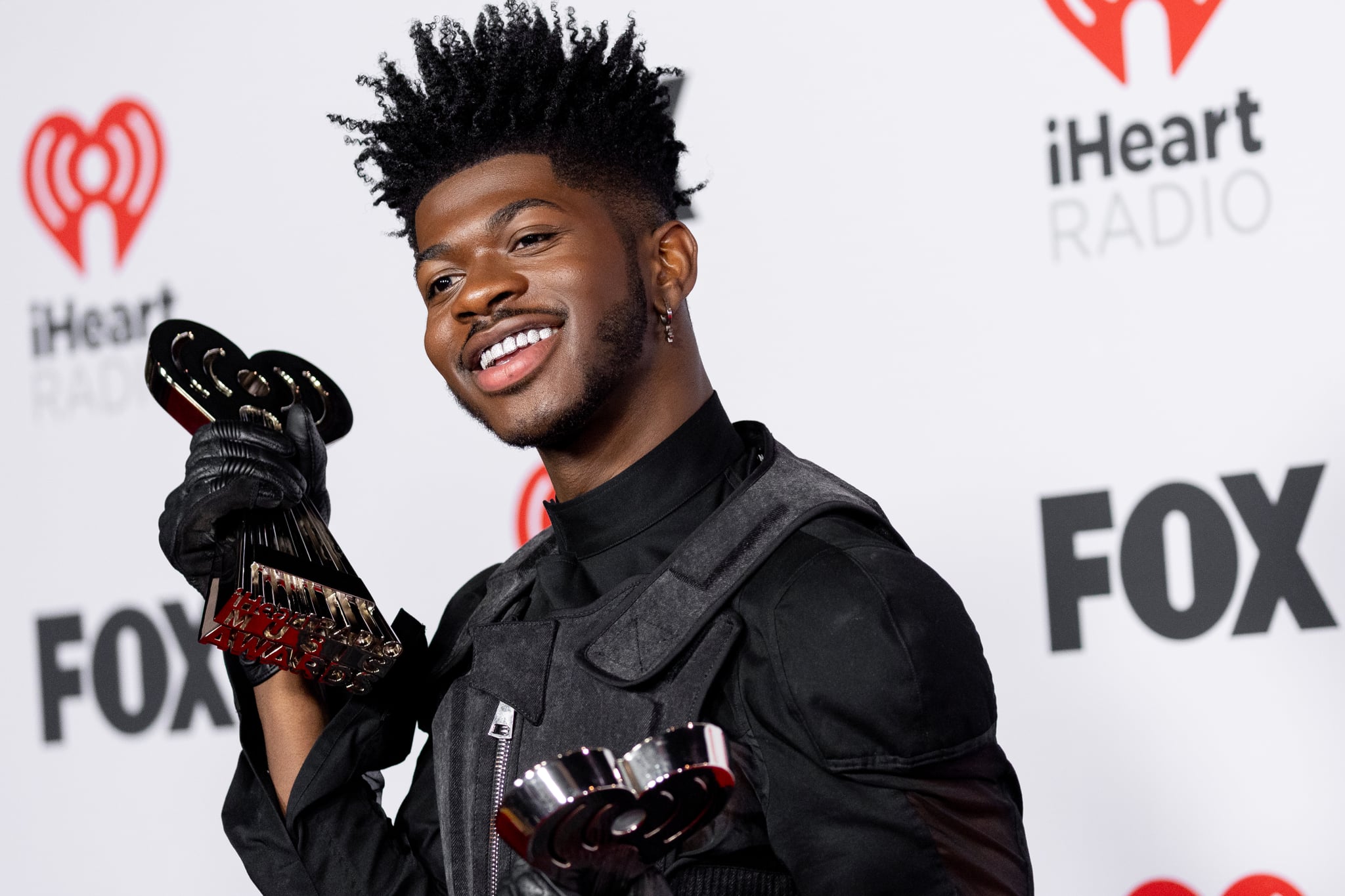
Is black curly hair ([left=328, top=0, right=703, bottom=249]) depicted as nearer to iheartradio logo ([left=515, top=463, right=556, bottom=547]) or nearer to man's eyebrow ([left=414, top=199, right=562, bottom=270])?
man's eyebrow ([left=414, top=199, right=562, bottom=270])

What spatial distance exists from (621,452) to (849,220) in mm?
763

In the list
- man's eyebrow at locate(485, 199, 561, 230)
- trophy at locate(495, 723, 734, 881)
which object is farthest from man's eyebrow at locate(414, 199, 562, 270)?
trophy at locate(495, 723, 734, 881)

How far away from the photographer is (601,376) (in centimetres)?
123

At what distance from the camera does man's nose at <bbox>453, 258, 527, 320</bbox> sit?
48.3 inches

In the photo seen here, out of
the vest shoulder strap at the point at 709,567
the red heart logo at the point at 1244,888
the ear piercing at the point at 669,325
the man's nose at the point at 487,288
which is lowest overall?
the red heart logo at the point at 1244,888

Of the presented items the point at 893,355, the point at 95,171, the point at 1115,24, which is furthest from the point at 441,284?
the point at 95,171

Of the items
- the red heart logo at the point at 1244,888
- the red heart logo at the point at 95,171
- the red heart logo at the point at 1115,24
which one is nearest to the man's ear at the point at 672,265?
the red heart logo at the point at 1115,24

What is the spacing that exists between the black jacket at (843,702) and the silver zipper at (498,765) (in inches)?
3.7

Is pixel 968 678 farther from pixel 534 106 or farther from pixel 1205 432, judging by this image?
pixel 1205 432

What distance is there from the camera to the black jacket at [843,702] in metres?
1.02

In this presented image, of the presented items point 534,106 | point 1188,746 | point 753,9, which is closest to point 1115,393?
point 1188,746

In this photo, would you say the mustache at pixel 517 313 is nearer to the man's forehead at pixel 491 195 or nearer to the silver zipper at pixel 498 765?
the man's forehead at pixel 491 195

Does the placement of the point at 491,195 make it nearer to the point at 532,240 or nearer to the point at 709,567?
the point at 532,240

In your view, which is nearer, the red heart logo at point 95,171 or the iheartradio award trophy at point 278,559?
the iheartradio award trophy at point 278,559
